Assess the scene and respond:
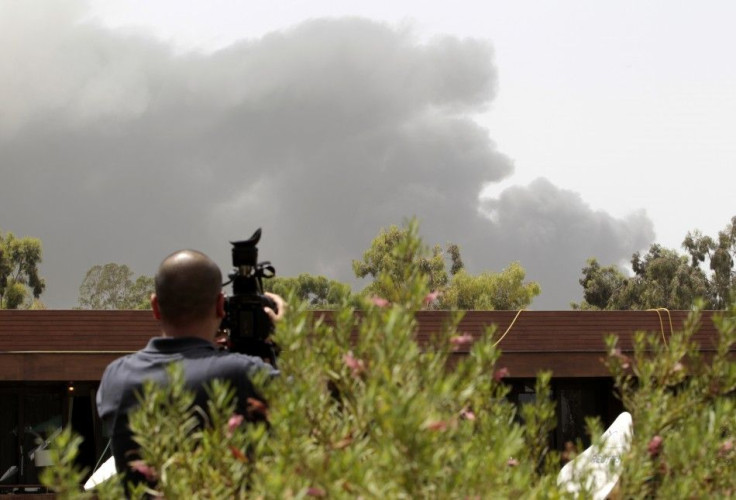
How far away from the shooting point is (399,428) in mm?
1896

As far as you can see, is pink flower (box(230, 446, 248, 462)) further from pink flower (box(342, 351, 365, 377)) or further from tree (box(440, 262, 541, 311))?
tree (box(440, 262, 541, 311))

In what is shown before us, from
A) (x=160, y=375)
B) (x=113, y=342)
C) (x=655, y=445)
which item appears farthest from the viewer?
(x=113, y=342)

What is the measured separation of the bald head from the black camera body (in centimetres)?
43

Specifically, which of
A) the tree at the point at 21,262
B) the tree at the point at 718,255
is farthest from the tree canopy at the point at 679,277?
the tree at the point at 21,262

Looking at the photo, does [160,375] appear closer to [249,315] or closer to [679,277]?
[249,315]

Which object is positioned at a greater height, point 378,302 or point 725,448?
point 378,302

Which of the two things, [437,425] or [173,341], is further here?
[173,341]

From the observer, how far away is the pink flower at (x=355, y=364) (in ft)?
7.84

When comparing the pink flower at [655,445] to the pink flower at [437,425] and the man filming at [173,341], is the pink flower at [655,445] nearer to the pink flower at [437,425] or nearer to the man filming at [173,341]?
the pink flower at [437,425]

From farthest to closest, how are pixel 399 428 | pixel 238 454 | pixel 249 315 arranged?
1. pixel 249 315
2. pixel 238 454
3. pixel 399 428

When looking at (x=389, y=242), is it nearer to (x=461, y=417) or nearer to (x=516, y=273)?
(x=516, y=273)

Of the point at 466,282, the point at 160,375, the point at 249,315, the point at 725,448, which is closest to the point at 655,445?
the point at 725,448

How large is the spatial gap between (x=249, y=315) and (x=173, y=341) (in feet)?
1.85

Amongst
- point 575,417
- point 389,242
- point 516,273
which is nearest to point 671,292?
point 516,273
